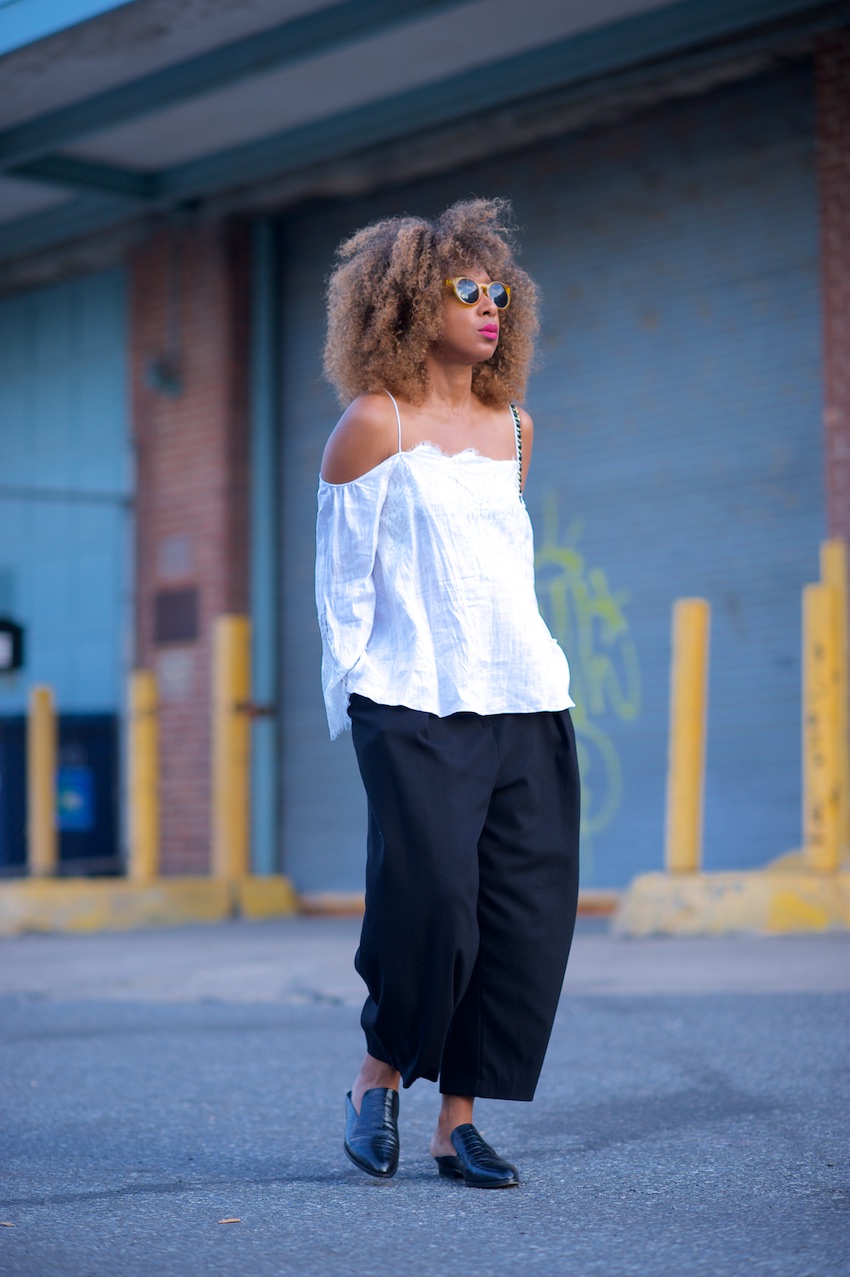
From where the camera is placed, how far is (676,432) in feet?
31.4

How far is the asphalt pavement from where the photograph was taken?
2.62 m

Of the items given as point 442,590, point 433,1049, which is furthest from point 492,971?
point 442,590

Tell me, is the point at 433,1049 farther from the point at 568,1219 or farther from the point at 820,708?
the point at 820,708

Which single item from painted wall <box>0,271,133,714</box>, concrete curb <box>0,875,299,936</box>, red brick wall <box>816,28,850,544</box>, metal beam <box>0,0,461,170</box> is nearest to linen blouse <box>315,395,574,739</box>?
red brick wall <box>816,28,850,544</box>

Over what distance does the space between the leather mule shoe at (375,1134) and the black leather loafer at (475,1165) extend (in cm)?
10

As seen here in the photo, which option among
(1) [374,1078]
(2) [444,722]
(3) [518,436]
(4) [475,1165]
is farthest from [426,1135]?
→ (3) [518,436]

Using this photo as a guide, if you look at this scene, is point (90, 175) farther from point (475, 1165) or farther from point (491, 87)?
point (475, 1165)

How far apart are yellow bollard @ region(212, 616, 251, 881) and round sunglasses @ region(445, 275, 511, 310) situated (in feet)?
21.1

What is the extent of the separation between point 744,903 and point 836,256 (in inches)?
147

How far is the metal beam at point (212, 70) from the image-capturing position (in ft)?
28.9

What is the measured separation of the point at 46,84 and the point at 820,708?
5.94 metres

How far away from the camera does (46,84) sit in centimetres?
985

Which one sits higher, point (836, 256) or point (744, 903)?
point (836, 256)

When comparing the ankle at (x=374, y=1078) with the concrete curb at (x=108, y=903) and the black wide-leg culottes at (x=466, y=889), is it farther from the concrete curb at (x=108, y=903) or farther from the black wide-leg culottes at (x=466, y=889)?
the concrete curb at (x=108, y=903)
